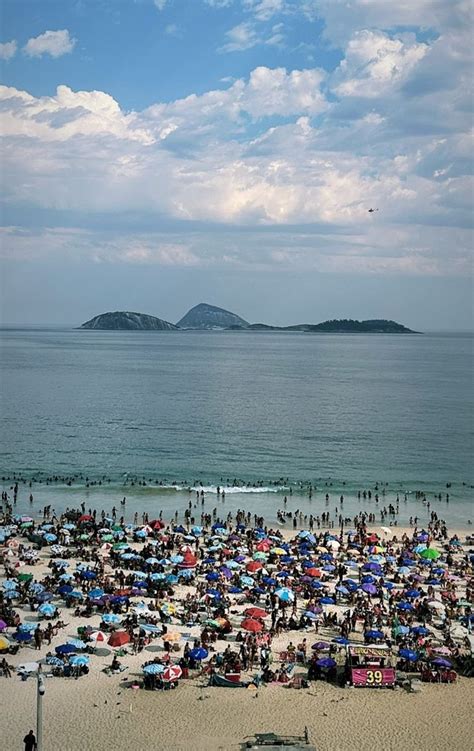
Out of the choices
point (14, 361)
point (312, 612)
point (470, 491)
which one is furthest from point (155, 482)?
point (14, 361)

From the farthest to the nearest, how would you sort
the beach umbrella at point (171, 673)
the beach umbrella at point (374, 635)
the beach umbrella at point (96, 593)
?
the beach umbrella at point (96, 593), the beach umbrella at point (374, 635), the beach umbrella at point (171, 673)

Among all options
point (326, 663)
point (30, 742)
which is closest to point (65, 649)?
point (30, 742)

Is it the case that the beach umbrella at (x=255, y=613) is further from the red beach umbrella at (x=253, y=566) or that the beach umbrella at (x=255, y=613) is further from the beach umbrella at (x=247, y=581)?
the red beach umbrella at (x=253, y=566)

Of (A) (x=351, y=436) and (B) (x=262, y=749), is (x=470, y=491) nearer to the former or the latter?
(A) (x=351, y=436)

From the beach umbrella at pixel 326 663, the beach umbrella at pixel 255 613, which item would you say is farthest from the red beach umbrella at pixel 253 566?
the beach umbrella at pixel 326 663

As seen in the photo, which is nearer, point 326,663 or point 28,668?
point 28,668

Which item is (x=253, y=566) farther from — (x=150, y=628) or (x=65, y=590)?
(x=65, y=590)
